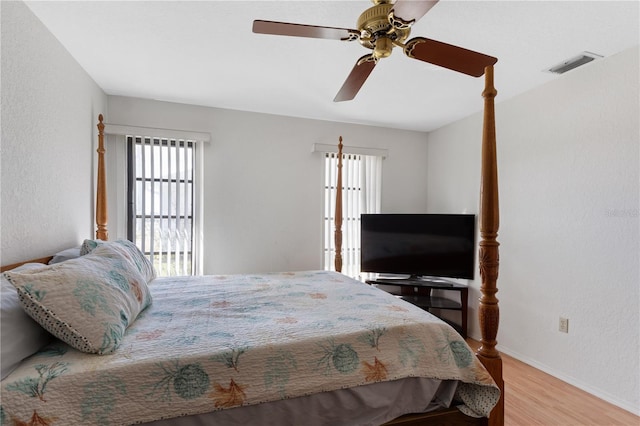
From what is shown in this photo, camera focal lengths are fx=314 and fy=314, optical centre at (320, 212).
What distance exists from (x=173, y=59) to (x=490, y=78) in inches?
82.3

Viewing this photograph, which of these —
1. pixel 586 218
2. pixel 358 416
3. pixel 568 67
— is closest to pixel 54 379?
pixel 358 416

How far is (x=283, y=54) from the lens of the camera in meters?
2.19

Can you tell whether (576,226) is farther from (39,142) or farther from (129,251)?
(39,142)

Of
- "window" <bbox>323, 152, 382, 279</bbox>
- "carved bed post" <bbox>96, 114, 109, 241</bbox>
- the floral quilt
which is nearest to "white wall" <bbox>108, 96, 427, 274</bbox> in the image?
"window" <bbox>323, 152, 382, 279</bbox>

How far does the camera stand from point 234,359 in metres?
1.12

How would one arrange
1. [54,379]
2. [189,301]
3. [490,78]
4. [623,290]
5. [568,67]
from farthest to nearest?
[568,67] → [623,290] → [189,301] → [490,78] → [54,379]

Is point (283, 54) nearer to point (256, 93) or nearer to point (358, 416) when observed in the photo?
point (256, 93)

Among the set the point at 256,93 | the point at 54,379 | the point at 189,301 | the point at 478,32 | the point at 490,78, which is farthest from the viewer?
the point at 256,93

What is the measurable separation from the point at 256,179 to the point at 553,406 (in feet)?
10.4

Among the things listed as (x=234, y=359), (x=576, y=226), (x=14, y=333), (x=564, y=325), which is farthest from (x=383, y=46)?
(x=564, y=325)

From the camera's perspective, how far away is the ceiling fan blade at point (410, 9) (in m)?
1.19

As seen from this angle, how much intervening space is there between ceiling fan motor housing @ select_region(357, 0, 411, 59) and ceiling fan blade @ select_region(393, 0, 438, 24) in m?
0.05

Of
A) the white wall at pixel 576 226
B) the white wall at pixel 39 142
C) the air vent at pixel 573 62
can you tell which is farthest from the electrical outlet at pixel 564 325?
the white wall at pixel 39 142

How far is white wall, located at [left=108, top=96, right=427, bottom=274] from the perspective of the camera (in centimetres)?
327
